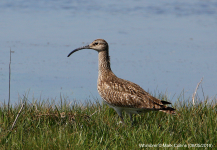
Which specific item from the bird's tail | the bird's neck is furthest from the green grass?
the bird's neck

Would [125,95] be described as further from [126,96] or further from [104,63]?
[104,63]

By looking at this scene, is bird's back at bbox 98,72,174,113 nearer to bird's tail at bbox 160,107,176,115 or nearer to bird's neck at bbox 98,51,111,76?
bird's tail at bbox 160,107,176,115

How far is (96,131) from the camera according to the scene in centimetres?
629

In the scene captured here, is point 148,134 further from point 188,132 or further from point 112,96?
point 112,96

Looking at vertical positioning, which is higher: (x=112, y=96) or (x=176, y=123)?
(x=112, y=96)

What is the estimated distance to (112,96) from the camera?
24.6 ft

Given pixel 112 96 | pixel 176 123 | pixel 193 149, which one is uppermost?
pixel 112 96

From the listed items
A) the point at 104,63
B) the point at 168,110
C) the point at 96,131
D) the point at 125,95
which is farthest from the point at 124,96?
the point at 96,131

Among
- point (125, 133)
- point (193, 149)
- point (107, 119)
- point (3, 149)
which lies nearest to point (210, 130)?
point (193, 149)

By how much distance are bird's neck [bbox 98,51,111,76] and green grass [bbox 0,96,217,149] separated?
0.88 m

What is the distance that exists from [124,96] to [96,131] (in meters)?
1.50

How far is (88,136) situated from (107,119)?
3.59ft

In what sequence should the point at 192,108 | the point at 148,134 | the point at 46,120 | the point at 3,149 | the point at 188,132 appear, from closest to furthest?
the point at 3,149 < the point at 148,134 < the point at 188,132 < the point at 46,120 < the point at 192,108

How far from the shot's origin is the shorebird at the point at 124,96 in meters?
7.34
